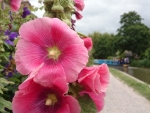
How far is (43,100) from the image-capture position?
0.65 meters

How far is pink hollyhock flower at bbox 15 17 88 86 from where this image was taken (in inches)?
22.8

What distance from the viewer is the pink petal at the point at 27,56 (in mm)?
593

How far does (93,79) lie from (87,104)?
0.27ft

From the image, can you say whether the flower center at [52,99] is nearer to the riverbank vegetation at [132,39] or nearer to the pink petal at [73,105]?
the pink petal at [73,105]

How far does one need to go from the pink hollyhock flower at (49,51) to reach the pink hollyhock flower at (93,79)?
47mm

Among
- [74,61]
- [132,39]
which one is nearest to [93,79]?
[74,61]

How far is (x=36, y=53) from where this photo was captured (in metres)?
0.62

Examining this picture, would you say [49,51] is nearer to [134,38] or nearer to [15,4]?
[15,4]

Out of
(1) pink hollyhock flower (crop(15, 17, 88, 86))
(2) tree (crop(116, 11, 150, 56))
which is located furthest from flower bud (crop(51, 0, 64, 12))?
(2) tree (crop(116, 11, 150, 56))

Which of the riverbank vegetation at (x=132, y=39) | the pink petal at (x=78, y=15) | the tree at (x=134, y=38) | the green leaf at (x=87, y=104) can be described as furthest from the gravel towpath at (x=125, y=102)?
the tree at (x=134, y=38)

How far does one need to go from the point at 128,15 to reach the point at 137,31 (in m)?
5.57

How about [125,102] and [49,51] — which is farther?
[125,102]

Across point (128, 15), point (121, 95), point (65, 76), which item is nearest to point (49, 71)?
point (65, 76)

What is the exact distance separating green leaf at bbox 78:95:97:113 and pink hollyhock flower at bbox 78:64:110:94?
1.2 inches
